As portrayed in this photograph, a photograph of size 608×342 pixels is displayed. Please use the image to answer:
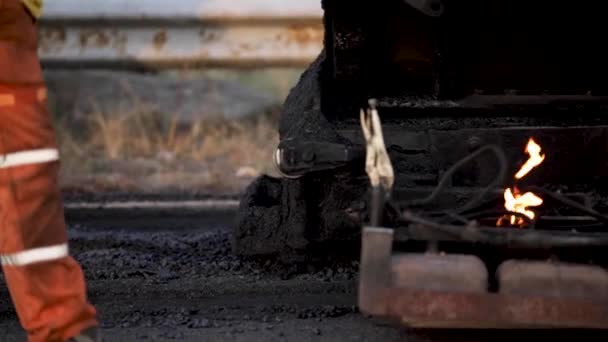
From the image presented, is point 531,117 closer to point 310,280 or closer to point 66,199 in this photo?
point 310,280

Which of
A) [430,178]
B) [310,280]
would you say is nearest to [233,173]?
[310,280]

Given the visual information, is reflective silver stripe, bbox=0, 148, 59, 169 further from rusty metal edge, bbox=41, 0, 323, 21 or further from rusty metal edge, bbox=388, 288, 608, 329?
rusty metal edge, bbox=41, 0, 323, 21

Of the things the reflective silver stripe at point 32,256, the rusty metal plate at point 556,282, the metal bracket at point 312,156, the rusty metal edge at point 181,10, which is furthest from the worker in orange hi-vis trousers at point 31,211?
the rusty metal edge at point 181,10

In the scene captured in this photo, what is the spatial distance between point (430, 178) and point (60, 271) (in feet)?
4.40

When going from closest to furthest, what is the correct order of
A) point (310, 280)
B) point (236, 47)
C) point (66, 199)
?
1. point (310, 280)
2. point (66, 199)
3. point (236, 47)

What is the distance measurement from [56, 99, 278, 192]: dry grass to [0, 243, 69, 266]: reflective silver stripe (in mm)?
3758

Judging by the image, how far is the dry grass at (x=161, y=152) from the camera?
285 inches

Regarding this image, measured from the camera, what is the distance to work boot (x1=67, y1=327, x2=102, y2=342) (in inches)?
131

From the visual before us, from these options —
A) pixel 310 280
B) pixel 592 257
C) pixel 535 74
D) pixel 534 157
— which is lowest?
pixel 310 280

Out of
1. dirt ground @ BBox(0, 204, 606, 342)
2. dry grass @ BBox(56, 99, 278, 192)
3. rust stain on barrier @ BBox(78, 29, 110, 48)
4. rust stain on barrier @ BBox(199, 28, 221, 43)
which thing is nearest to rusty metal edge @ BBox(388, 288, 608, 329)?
dirt ground @ BBox(0, 204, 606, 342)

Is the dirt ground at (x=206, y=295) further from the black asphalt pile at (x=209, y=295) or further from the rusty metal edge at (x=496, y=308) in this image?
the rusty metal edge at (x=496, y=308)

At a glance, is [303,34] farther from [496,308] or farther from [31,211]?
[496,308]

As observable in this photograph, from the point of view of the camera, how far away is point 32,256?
128 inches

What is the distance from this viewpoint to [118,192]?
699 cm
